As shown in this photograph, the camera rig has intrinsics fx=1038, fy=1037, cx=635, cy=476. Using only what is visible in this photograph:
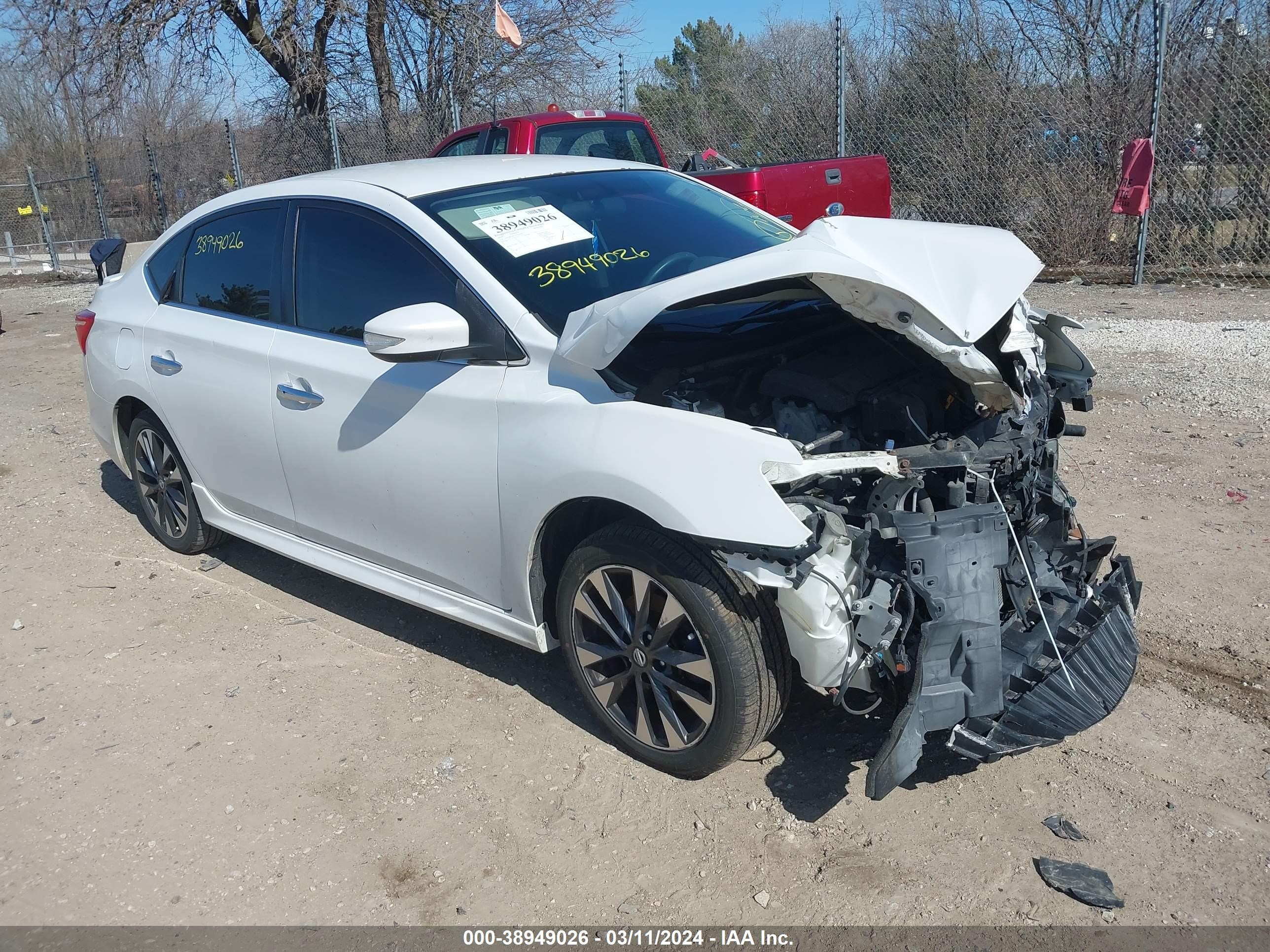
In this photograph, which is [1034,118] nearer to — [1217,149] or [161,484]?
[1217,149]

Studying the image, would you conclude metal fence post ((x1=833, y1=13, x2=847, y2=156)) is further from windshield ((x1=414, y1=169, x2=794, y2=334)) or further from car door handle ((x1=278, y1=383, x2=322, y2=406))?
car door handle ((x1=278, y1=383, x2=322, y2=406))

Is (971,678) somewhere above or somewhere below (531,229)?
below

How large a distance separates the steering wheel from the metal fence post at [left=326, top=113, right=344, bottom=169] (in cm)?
1498

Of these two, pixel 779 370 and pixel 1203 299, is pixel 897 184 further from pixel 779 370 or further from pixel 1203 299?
pixel 779 370

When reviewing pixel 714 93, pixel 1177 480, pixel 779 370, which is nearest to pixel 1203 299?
pixel 1177 480

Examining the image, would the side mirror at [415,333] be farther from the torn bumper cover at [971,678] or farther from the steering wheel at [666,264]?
the torn bumper cover at [971,678]

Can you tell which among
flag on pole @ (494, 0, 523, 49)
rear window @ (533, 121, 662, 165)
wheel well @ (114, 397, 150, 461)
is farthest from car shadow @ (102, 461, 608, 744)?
flag on pole @ (494, 0, 523, 49)

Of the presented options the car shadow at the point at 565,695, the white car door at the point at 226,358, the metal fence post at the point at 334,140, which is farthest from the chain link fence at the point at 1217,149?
the metal fence post at the point at 334,140

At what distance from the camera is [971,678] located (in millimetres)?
2797

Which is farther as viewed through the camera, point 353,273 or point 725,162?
point 725,162

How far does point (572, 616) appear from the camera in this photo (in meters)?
3.33

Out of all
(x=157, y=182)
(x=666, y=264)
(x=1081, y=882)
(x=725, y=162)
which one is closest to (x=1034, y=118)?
(x=725, y=162)

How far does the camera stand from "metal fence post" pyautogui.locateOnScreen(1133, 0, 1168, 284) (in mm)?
9891

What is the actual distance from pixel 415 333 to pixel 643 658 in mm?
1228
